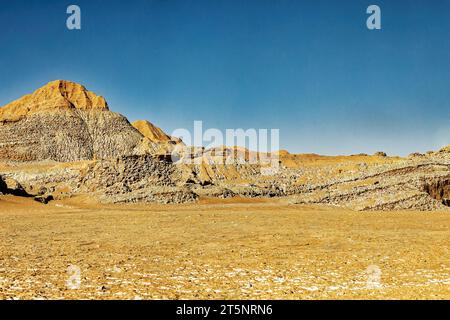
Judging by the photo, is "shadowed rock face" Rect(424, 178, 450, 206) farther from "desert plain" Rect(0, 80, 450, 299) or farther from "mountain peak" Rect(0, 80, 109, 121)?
"mountain peak" Rect(0, 80, 109, 121)

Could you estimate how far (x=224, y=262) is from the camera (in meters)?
10.3

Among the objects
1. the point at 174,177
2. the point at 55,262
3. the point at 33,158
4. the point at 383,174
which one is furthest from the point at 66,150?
the point at 55,262

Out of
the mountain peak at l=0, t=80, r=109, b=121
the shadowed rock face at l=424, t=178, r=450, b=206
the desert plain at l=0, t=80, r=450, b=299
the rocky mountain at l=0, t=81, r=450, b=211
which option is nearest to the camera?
the desert plain at l=0, t=80, r=450, b=299

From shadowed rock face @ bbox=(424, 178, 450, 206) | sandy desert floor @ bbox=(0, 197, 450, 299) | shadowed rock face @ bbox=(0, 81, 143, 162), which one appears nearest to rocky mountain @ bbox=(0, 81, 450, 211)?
shadowed rock face @ bbox=(424, 178, 450, 206)

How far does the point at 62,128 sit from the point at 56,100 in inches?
691

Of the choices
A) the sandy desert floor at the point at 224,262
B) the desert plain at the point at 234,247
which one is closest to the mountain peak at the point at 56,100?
the desert plain at the point at 234,247

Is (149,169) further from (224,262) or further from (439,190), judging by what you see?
(224,262)

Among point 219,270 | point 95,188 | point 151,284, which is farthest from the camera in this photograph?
point 95,188

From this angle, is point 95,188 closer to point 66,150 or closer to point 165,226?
point 165,226

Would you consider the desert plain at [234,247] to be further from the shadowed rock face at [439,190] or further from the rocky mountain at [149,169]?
the rocky mountain at [149,169]

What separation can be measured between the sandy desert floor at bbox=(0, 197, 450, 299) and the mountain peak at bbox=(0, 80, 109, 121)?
416ft

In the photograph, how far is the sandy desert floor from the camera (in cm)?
741

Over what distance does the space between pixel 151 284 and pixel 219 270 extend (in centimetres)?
189
